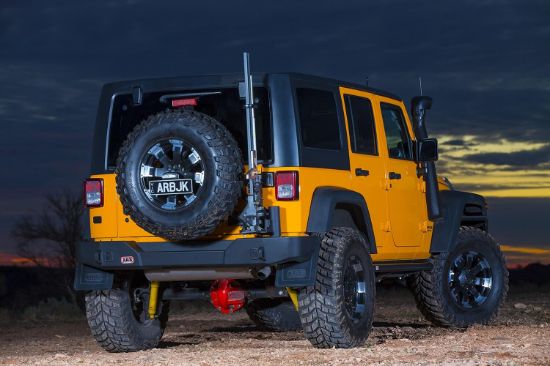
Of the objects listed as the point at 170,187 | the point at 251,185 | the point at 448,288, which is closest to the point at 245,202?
the point at 251,185

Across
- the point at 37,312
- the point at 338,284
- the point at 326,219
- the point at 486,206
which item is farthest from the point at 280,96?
the point at 37,312

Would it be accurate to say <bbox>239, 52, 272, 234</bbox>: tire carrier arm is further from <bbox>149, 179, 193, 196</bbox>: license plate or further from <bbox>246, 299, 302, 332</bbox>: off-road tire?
<bbox>246, 299, 302, 332</bbox>: off-road tire

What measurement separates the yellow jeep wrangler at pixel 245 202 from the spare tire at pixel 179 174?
0.04 ft

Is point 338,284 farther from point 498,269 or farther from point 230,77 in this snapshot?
point 498,269

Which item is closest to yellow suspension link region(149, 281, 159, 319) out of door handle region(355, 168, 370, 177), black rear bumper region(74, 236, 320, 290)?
black rear bumper region(74, 236, 320, 290)

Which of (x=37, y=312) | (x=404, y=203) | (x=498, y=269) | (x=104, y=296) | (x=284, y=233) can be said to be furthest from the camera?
(x=37, y=312)

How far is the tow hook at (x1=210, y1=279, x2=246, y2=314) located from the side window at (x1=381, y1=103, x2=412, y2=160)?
2262mm

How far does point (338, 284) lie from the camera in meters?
9.52

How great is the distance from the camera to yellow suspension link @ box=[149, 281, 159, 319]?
10.6 metres

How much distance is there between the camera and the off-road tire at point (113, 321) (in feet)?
34.0

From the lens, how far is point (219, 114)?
31.7 ft

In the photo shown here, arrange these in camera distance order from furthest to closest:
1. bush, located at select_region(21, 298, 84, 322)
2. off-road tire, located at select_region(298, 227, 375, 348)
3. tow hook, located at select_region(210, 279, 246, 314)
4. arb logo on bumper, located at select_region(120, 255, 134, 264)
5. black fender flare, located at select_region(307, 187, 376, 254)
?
bush, located at select_region(21, 298, 84, 322) → tow hook, located at select_region(210, 279, 246, 314) → arb logo on bumper, located at select_region(120, 255, 134, 264) → off-road tire, located at select_region(298, 227, 375, 348) → black fender flare, located at select_region(307, 187, 376, 254)

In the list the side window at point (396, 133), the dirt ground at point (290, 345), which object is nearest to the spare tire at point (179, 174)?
the dirt ground at point (290, 345)

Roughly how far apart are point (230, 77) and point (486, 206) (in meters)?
4.79
